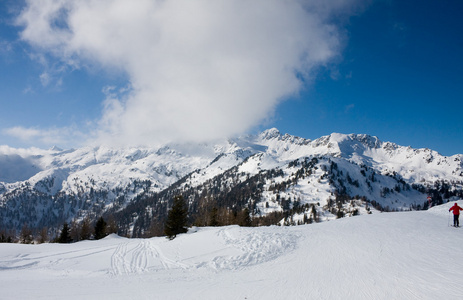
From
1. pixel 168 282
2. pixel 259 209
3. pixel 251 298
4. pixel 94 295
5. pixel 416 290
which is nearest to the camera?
pixel 416 290

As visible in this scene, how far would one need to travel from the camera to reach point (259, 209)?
19012 cm

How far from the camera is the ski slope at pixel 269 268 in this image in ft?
31.2

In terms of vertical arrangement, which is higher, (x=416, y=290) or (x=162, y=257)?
(x=416, y=290)

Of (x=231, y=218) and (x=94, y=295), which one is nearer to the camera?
(x=94, y=295)

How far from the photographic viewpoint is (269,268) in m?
13.2

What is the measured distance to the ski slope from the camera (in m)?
9.51

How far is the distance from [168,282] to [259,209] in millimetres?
185721

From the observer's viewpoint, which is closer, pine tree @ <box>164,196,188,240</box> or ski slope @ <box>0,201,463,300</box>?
ski slope @ <box>0,201,463,300</box>

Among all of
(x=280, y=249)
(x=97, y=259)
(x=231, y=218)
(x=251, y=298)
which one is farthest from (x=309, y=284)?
(x=231, y=218)

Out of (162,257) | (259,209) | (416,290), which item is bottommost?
(259,209)

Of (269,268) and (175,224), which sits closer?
(269,268)

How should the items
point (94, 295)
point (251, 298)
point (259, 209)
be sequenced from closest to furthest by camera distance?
1. point (251, 298)
2. point (94, 295)
3. point (259, 209)

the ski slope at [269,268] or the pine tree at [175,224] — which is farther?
the pine tree at [175,224]

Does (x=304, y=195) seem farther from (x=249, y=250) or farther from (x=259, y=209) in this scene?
(x=249, y=250)
